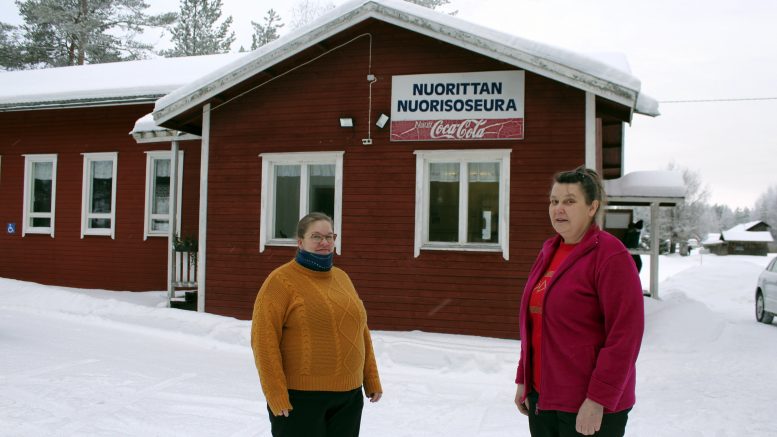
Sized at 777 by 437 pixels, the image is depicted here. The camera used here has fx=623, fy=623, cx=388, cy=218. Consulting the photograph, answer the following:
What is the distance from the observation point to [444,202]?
9727 millimetres

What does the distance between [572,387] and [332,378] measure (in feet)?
3.84

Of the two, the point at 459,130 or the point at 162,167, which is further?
the point at 162,167

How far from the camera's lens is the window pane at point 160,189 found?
1370cm

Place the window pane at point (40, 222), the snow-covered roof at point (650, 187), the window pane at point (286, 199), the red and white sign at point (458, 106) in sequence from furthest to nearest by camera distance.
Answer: the window pane at point (40, 222), the snow-covered roof at point (650, 187), the window pane at point (286, 199), the red and white sign at point (458, 106)

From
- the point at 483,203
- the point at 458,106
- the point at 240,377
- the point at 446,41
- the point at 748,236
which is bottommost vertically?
the point at 240,377

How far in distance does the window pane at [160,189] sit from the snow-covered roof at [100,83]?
1396 mm

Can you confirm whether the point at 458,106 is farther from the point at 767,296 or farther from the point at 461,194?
the point at 767,296

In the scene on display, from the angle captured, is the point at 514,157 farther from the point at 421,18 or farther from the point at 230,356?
the point at 230,356

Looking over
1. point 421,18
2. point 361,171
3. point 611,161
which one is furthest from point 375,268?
point 611,161

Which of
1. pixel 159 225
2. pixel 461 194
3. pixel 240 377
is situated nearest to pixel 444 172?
pixel 461 194

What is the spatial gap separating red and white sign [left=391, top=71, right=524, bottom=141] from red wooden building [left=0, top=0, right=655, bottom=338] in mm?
21

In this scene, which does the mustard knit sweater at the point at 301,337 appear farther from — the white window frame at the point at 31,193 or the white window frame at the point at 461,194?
the white window frame at the point at 31,193

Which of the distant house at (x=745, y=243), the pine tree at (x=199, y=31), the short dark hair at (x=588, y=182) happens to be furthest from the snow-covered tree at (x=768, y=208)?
the short dark hair at (x=588, y=182)

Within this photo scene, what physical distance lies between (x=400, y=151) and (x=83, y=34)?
2492 cm
